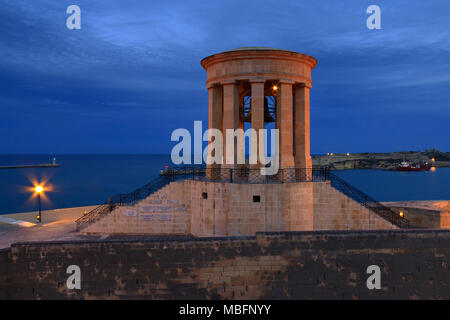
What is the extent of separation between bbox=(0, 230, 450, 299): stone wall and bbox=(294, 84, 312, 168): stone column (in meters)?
6.07

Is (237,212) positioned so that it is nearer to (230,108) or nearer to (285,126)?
(285,126)

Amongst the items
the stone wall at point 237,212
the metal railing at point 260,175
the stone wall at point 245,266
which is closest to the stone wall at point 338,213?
the stone wall at point 237,212

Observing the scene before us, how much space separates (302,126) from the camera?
17094 millimetres

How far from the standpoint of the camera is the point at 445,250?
11.7 m

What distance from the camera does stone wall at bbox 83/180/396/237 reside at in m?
14.4

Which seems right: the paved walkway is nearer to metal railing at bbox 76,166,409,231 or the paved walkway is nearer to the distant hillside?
metal railing at bbox 76,166,409,231

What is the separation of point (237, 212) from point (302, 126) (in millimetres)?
6178

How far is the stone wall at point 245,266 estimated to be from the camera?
1076cm

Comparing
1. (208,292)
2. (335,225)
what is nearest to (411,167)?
(335,225)
